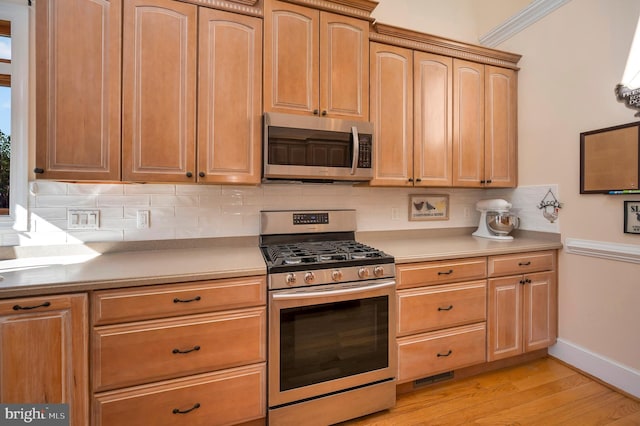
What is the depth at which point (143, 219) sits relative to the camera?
6.26 ft

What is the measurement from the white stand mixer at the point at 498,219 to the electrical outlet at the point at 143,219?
2.67m

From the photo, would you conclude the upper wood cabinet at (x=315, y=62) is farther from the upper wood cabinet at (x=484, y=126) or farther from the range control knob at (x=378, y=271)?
the range control knob at (x=378, y=271)

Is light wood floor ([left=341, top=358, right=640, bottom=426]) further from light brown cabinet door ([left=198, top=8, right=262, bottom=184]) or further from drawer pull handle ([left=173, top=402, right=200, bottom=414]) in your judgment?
light brown cabinet door ([left=198, top=8, right=262, bottom=184])

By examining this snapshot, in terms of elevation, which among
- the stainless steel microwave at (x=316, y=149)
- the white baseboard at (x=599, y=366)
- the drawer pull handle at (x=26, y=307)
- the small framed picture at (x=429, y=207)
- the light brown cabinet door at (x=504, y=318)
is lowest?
the white baseboard at (x=599, y=366)

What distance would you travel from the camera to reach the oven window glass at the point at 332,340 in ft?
5.13

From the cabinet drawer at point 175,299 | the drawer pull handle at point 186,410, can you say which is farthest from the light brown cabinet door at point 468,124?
the drawer pull handle at point 186,410

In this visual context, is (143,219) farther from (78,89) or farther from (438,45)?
(438,45)

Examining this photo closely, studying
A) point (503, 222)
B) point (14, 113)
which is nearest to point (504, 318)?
point (503, 222)

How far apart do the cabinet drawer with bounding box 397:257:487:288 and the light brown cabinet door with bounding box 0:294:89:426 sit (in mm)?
1649

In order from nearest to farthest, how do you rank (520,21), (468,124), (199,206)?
(199,206), (468,124), (520,21)

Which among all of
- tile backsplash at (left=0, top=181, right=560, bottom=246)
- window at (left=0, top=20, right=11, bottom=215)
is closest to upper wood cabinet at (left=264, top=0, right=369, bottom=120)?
tile backsplash at (left=0, top=181, right=560, bottom=246)

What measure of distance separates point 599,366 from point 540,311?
1.51 ft

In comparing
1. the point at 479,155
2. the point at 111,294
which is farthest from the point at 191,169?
the point at 479,155

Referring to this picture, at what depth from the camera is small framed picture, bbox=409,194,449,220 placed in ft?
8.56
